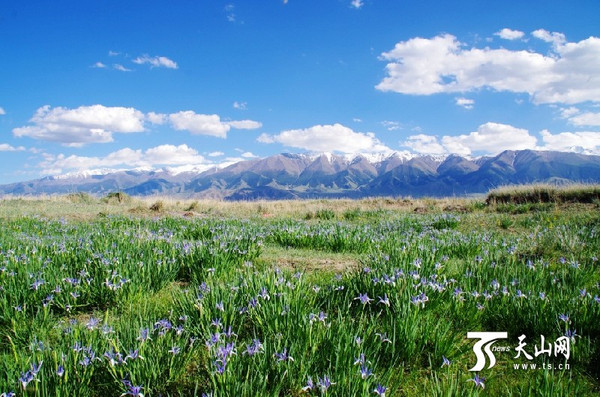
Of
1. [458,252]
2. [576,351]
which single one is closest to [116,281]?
[576,351]

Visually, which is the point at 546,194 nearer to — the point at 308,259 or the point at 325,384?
the point at 308,259

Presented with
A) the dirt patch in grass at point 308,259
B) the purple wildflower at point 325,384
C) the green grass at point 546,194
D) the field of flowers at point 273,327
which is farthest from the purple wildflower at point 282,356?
the green grass at point 546,194

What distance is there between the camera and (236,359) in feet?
7.68

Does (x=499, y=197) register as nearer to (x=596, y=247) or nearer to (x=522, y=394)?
(x=596, y=247)

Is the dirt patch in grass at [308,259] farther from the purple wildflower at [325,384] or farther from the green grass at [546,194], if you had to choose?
the green grass at [546,194]

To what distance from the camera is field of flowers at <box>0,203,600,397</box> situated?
236 centimetres

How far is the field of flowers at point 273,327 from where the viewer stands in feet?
7.73

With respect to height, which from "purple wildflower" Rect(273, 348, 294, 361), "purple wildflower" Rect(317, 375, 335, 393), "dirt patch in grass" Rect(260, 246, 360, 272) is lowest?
"dirt patch in grass" Rect(260, 246, 360, 272)

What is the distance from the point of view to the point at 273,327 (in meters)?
3.15

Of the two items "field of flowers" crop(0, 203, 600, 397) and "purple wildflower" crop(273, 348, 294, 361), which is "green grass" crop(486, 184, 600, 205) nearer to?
"field of flowers" crop(0, 203, 600, 397)

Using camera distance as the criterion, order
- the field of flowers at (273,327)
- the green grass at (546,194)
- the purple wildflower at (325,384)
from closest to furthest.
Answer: the purple wildflower at (325,384)
the field of flowers at (273,327)
the green grass at (546,194)

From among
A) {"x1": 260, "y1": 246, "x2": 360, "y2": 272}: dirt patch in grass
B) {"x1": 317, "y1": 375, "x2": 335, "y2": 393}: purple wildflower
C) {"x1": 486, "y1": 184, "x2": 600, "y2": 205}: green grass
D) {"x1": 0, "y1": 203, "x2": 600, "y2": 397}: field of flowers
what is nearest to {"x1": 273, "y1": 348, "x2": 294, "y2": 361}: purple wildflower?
{"x1": 0, "y1": 203, "x2": 600, "y2": 397}: field of flowers

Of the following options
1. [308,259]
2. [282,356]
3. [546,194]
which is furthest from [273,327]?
[546,194]

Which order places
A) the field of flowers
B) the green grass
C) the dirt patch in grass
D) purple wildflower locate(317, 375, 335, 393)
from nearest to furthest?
purple wildflower locate(317, 375, 335, 393) → the field of flowers → the dirt patch in grass → the green grass
